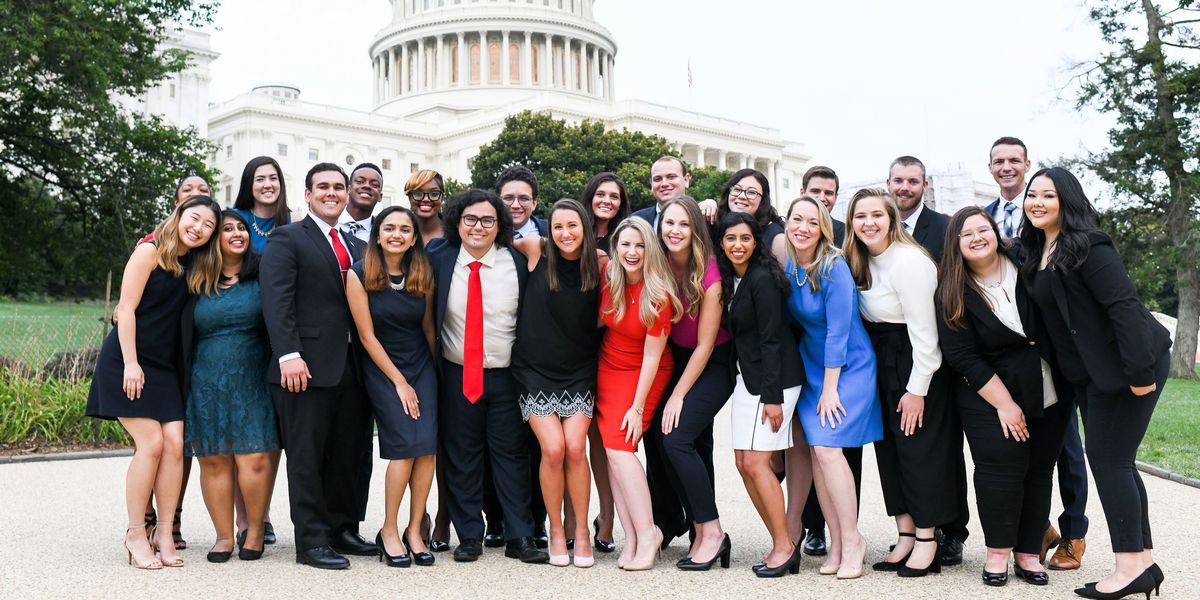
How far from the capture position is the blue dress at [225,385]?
20.5 ft

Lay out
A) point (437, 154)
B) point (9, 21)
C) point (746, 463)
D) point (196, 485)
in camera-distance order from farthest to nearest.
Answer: point (437, 154) → point (9, 21) → point (196, 485) → point (746, 463)

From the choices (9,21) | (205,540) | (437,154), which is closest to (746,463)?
(205,540)

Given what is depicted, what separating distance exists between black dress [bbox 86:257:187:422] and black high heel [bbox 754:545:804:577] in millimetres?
3648

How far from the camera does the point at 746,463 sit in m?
6.05

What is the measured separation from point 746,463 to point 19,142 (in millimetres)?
20977

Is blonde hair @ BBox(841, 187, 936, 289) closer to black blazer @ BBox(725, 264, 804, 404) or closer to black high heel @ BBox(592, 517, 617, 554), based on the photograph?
black blazer @ BBox(725, 264, 804, 404)

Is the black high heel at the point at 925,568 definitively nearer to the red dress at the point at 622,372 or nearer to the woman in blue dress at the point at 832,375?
the woman in blue dress at the point at 832,375

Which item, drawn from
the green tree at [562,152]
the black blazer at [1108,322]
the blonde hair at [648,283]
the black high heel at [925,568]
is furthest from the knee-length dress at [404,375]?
the green tree at [562,152]

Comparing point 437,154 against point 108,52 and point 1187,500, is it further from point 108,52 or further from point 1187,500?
point 1187,500

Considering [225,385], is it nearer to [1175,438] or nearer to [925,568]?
[925,568]

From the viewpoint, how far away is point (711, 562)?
20.1 feet

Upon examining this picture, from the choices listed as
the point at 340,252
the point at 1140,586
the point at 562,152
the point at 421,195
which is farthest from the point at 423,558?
the point at 562,152

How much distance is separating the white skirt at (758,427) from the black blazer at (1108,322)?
1.55 metres

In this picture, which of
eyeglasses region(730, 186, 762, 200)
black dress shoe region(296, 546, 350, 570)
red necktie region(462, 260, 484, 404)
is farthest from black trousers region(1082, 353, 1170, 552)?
black dress shoe region(296, 546, 350, 570)
